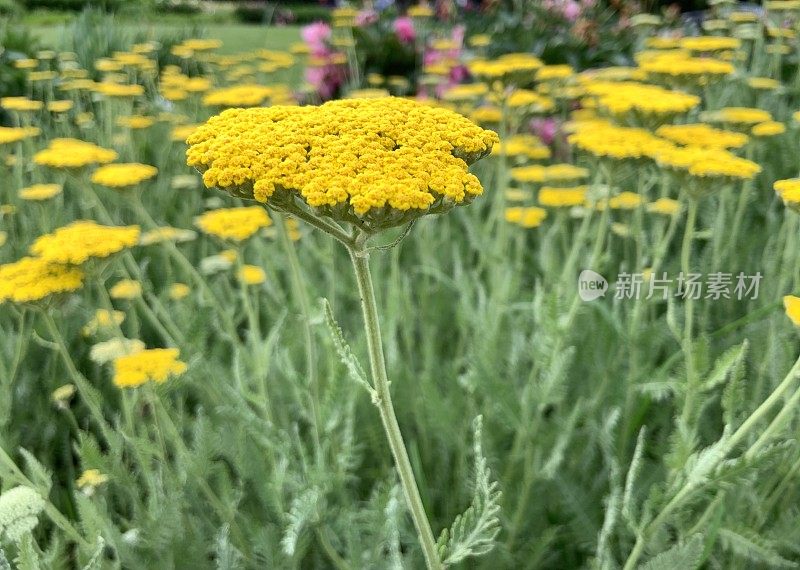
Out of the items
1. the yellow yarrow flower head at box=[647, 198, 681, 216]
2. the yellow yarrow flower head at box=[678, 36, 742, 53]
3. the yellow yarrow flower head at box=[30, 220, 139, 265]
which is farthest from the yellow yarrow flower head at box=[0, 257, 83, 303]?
the yellow yarrow flower head at box=[678, 36, 742, 53]

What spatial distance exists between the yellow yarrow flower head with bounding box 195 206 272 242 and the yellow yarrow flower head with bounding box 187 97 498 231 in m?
0.41

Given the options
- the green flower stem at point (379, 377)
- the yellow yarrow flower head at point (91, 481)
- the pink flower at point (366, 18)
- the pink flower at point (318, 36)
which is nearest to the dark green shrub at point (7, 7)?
the pink flower at point (366, 18)

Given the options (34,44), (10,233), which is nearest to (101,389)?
(10,233)

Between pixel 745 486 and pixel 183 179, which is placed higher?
pixel 183 179

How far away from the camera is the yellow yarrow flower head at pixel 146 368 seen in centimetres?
83

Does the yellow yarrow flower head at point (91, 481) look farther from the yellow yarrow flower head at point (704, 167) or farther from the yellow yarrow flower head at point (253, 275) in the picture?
the yellow yarrow flower head at point (704, 167)

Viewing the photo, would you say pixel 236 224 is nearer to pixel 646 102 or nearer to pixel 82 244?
pixel 82 244

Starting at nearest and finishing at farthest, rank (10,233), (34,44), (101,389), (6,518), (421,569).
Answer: (6,518) < (421,569) < (101,389) < (10,233) < (34,44)

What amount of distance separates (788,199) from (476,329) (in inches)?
23.9

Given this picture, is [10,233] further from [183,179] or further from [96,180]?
[96,180]

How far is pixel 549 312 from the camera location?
961 mm

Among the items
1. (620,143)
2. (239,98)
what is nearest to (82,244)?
(239,98)

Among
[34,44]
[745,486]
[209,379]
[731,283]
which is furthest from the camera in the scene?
[34,44]

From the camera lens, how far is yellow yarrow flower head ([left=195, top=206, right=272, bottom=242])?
1003 mm
